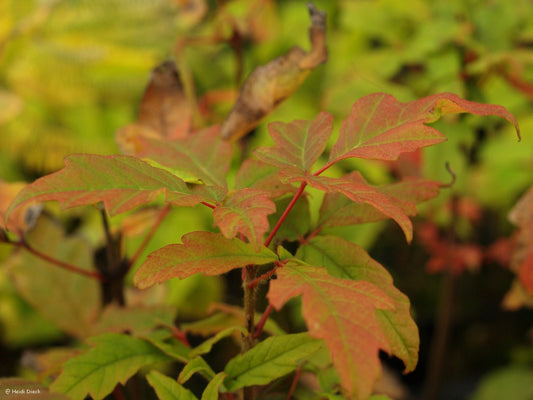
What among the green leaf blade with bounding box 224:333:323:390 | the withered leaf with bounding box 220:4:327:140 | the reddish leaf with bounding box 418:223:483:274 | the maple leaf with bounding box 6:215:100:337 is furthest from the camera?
the reddish leaf with bounding box 418:223:483:274

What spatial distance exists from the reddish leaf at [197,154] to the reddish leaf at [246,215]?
8 centimetres

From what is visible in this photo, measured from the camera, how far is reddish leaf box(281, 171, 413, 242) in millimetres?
371

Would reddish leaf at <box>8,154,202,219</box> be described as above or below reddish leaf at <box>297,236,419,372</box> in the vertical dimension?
above

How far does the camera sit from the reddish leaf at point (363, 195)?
371 mm

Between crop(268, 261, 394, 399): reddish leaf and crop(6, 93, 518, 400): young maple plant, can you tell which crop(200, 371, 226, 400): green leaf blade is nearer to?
crop(6, 93, 518, 400): young maple plant

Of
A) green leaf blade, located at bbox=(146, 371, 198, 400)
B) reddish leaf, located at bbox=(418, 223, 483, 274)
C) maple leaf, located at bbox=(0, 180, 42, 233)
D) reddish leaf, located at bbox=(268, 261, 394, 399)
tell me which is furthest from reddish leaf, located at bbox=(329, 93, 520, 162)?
reddish leaf, located at bbox=(418, 223, 483, 274)

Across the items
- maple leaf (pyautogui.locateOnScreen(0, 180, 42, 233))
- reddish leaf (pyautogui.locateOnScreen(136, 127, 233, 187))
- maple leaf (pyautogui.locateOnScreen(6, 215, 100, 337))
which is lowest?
maple leaf (pyautogui.locateOnScreen(6, 215, 100, 337))

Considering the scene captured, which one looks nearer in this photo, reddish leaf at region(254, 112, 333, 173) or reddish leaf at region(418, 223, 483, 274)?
reddish leaf at region(254, 112, 333, 173)

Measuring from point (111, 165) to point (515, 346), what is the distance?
4.53 feet

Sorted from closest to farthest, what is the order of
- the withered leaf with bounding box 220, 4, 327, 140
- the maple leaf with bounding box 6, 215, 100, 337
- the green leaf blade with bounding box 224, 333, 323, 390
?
1. the green leaf blade with bounding box 224, 333, 323, 390
2. the withered leaf with bounding box 220, 4, 327, 140
3. the maple leaf with bounding box 6, 215, 100, 337

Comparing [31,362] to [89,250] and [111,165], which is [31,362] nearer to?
[89,250]

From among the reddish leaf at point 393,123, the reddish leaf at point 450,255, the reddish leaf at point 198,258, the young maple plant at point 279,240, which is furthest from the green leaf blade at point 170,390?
the reddish leaf at point 450,255

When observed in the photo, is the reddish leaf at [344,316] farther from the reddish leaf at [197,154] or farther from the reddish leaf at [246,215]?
the reddish leaf at [197,154]

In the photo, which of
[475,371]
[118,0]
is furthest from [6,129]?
[475,371]
